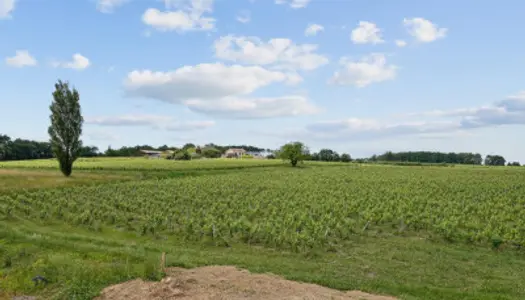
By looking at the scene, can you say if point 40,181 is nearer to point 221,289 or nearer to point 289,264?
point 289,264

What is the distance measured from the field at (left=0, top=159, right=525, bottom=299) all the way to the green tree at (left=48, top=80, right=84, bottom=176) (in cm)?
1367

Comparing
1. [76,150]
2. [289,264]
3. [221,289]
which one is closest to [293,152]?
[76,150]

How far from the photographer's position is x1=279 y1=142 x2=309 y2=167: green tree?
7979 centimetres

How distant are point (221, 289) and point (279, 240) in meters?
7.45

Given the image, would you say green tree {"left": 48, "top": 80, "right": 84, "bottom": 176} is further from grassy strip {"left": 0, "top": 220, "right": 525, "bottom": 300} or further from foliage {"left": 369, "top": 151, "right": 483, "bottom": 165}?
foliage {"left": 369, "top": 151, "right": 483, "bottom": 165}

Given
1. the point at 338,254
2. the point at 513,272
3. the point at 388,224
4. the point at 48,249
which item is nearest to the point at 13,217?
the point at 48,249

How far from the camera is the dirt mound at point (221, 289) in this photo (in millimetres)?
9195

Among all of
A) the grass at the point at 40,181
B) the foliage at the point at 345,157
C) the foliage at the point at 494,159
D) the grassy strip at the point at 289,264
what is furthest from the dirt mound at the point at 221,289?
the foliage at the point at 494,159

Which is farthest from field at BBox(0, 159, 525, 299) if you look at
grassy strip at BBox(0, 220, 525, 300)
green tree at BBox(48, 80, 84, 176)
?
green tree at BBox(48, 80, 84, 176)

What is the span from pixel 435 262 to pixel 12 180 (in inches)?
1462

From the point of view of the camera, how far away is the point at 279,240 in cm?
1678

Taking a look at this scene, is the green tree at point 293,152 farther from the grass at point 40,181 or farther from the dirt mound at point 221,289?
the dirt mound at point 221,289

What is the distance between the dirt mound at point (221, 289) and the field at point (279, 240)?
2.81 ft

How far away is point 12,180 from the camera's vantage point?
120 ft
